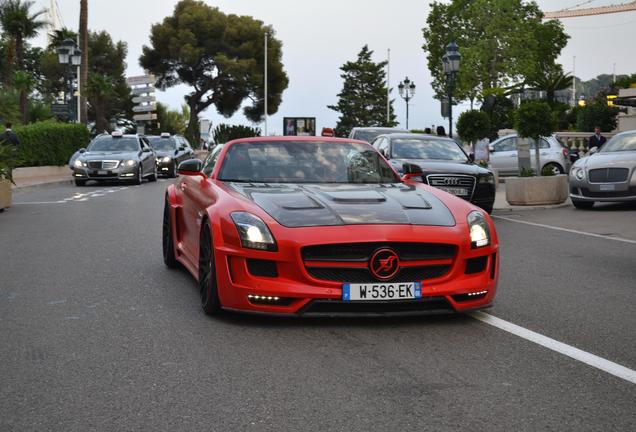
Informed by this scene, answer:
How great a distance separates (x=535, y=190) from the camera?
2131 centimetres

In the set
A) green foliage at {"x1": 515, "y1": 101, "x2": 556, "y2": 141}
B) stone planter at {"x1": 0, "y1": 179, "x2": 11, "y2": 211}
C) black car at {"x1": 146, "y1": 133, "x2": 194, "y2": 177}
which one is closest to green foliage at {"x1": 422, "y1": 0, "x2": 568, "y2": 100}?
black car at {"x1": 146, "y1": 133, "x2": 194, "y2": 177}

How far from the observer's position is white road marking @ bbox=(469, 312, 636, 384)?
5.54 m

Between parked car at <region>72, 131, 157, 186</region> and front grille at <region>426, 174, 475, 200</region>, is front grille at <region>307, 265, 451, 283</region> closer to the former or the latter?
front grille at <region>426, 174, 475, 200</region>

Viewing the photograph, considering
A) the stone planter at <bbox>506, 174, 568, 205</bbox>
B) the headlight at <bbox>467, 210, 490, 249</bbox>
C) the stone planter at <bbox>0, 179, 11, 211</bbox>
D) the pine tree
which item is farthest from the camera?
the pine tree

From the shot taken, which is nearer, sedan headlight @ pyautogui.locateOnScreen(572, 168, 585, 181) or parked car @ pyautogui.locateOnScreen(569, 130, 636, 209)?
parked car @ pyautogui.locateOnScreen(569, 130, 636, 209)

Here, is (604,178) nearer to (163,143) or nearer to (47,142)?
(163,143)

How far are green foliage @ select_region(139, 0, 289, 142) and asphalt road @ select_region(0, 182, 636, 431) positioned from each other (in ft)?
258

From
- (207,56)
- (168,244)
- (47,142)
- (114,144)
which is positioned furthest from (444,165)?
(207,56)

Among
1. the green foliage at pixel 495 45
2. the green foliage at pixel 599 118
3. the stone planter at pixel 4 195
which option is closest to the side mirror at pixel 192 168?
the stone planter at pixel 4 195

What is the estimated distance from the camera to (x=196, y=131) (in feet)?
271

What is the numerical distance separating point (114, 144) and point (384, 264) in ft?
90.0

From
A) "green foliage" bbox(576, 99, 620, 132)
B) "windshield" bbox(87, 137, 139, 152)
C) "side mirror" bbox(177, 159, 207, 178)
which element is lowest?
"side mirror" bbox(177, 159, 207, 178)

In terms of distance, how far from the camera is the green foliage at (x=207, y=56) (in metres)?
87.4

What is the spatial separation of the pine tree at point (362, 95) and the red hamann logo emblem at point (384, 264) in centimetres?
10781
